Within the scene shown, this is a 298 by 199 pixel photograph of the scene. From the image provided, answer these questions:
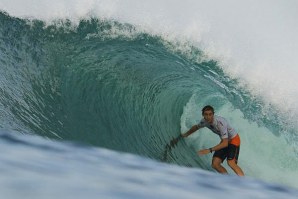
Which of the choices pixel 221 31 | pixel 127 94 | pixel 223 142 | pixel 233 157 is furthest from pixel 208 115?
pixel 221 31

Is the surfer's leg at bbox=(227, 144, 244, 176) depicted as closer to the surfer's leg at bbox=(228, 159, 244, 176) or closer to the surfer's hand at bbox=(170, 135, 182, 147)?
the surfer's leg at bbox=(228, 159, 244, 176)

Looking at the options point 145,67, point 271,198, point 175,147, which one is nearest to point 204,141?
point 175,147

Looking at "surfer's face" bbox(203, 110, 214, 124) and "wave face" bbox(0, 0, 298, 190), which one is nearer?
"surfer's face" bbox(203, 110, 214, 124)

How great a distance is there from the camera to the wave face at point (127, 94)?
7508 millimetres

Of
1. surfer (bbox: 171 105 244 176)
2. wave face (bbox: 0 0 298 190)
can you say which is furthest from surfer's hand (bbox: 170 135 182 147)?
surfer (bbox: 171 105 244 176)

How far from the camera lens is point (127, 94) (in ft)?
30.5

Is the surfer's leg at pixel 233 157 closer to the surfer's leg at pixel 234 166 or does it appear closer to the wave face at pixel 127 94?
the surfer's leg at pixel 234 166

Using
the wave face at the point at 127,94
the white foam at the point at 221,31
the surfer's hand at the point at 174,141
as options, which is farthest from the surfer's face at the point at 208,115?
the white foam at the point at 221,31

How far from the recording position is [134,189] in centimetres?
198

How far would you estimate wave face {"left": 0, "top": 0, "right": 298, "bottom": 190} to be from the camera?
7.51m

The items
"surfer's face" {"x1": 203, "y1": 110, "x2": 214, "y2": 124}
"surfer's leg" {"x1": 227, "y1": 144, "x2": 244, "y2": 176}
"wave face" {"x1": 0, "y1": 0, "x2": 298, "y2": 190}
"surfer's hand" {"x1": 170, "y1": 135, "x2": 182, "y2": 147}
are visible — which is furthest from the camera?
"surfer's hand" {"x1": 170, "y1": 135, "x2": 182, "y2": 147}

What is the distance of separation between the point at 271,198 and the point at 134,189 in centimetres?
58

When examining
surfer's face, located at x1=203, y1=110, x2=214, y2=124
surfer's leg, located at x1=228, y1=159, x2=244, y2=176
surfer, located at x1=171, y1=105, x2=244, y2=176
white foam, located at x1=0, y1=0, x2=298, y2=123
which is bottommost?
surfer's leg, located at x1=228, y1=159, x2=244, y2=176

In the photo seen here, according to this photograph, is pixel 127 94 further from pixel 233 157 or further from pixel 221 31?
pixel 233 157
